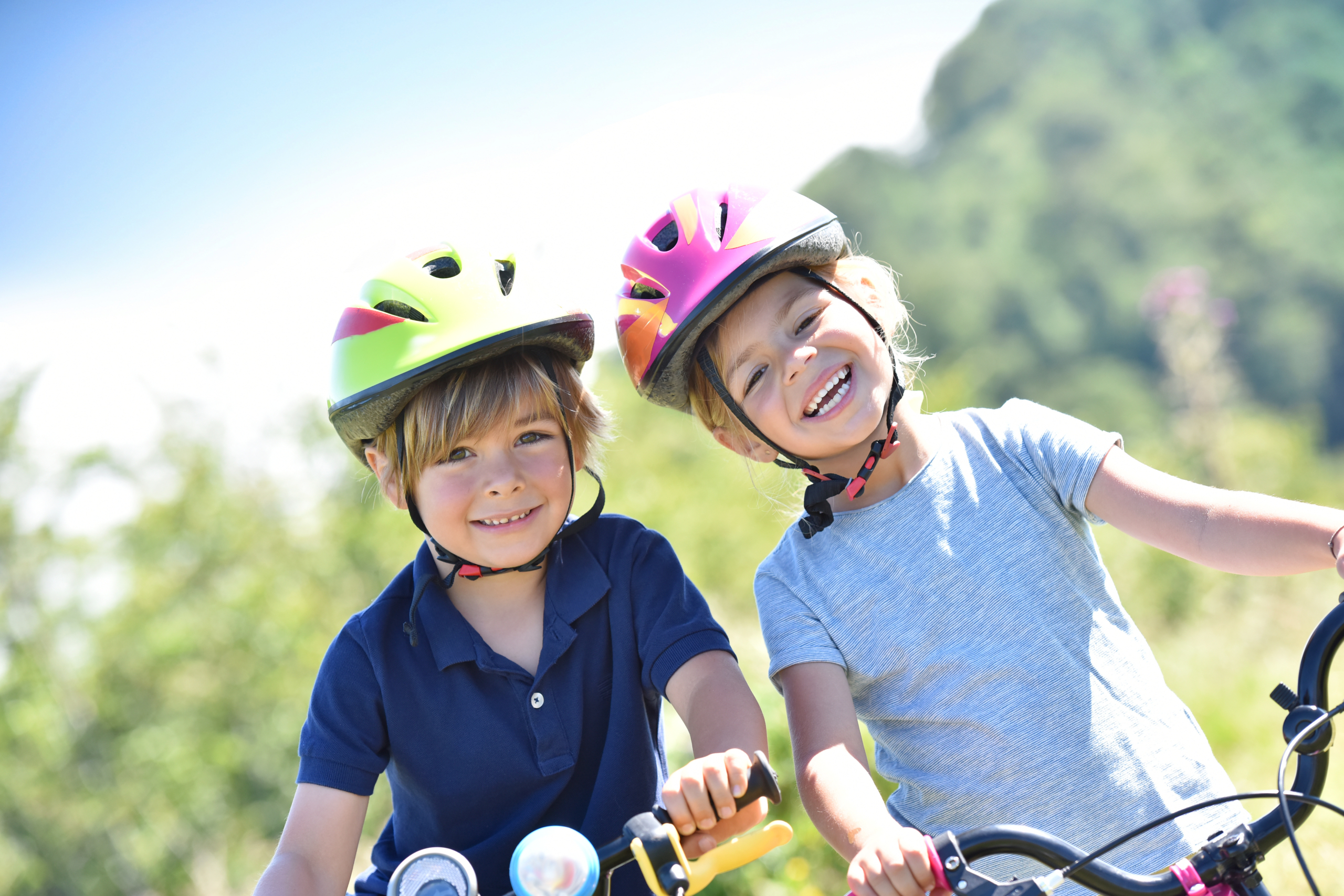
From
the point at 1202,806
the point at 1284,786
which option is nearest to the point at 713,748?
the point at 1202,806

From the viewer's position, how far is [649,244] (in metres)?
2.99

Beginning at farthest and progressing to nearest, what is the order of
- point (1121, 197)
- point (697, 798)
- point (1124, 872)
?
point (1121, 197) → point (697, 798) → point (1124, 872)

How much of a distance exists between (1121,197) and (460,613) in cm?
6356

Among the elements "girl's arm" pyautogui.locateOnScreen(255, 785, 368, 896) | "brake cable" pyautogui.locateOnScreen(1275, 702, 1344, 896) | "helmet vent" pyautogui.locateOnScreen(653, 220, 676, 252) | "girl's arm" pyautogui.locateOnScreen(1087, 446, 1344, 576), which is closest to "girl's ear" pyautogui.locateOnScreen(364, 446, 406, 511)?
"girl's arm" pyautogui.locateOnScreen(255, 785, 368, 896)

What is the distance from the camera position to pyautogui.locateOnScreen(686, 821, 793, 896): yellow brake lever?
5.92 feet

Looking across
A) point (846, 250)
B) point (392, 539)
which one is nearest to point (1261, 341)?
point (392, 539)

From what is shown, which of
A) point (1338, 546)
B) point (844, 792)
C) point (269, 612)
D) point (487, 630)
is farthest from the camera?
point (269, 612)

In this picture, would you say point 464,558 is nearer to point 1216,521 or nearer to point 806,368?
point 806,368

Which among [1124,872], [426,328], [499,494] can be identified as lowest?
[1124,872]

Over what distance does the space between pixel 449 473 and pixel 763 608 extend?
949 millimetres

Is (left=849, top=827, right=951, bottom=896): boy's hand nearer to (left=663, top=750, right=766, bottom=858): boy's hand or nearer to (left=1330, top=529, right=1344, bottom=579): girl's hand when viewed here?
(left=663, top=750, right=766, bottom=858): boy's hand

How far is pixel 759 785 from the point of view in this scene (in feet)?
6.32

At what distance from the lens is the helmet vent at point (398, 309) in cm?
289

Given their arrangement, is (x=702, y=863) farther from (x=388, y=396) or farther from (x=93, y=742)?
(x=93, y=742)
